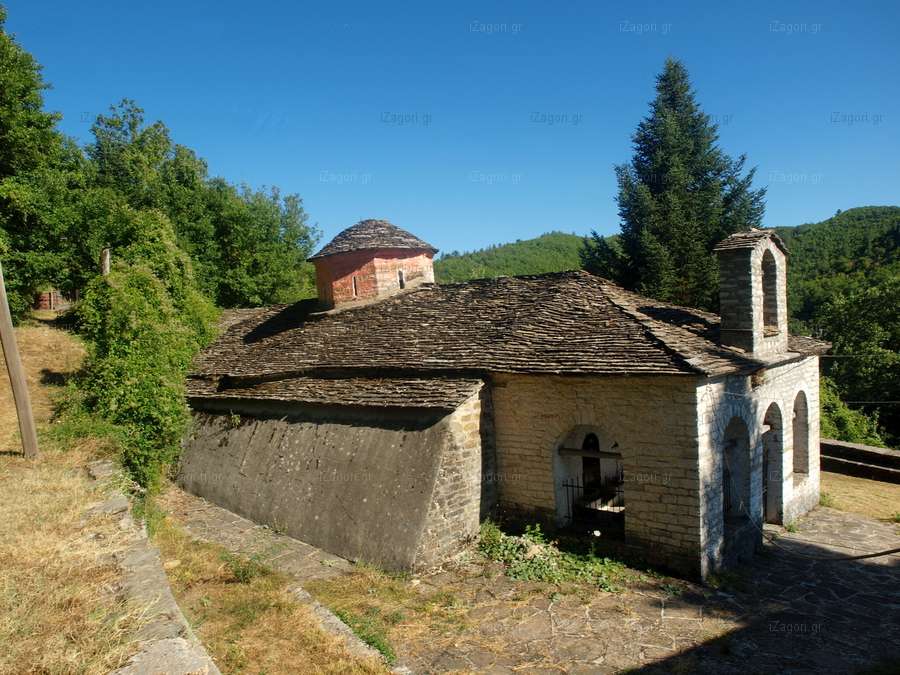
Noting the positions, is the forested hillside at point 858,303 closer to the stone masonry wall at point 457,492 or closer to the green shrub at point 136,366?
the stone masonry wall at point 457,492

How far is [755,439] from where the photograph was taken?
31.6ft

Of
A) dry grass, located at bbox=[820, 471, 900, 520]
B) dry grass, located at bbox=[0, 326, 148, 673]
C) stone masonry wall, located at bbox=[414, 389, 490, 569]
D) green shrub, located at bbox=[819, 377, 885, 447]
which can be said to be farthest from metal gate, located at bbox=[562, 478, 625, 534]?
green shrub, located at bbox=[819, 377, 885, 447]

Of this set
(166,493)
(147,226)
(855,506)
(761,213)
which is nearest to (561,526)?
(855,506)

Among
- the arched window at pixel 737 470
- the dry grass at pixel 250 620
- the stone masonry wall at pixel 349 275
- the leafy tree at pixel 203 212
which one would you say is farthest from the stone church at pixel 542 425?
the leafy tree at pixel 203 212

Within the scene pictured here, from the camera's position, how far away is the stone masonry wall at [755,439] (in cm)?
809

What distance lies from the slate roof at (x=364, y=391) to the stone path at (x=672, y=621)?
2.66m

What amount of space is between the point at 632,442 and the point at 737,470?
2596mm

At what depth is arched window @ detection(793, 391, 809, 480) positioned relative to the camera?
38.5ft

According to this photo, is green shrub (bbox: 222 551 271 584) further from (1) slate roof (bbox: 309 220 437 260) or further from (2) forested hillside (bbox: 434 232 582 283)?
(2) forested hillside (bbox: 434 232 582 283)

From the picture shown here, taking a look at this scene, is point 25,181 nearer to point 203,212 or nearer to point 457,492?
point 203,212

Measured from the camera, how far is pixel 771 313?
398 inches

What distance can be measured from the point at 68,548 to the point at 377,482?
15.2 ft

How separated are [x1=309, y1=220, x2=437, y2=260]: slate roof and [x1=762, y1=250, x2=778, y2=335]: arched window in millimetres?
8939

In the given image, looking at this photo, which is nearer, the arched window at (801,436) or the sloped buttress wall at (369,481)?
the sloped buttress wall at (369,481)
